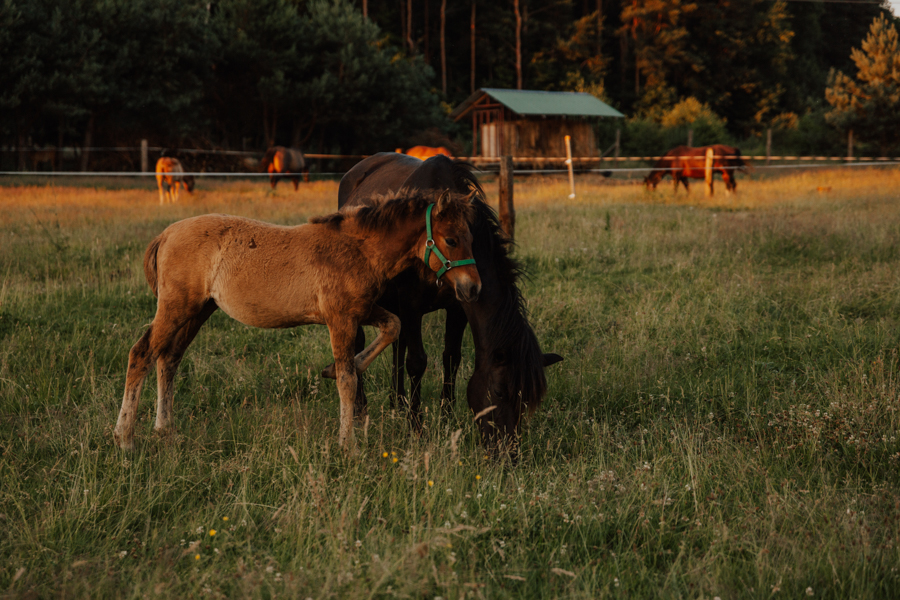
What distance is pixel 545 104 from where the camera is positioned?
32219mm

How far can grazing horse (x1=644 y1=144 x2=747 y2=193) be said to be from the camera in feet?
58.1

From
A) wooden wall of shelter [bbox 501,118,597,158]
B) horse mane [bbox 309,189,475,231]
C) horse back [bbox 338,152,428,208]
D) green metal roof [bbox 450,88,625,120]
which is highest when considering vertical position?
green metal roof [bbox 450,88,625,120]

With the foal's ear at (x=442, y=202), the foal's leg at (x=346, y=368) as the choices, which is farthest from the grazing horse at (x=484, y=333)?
the foal's leg at (x=346, y=368)

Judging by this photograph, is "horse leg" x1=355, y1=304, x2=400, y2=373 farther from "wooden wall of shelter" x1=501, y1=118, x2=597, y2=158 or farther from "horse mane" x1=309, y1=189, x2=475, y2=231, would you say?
"wooden wall of shelter" x1=501, y1=118, x2=597, y2=158

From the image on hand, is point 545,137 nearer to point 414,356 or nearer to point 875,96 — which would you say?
point 875,96

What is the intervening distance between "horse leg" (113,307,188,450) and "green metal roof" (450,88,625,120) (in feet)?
92.7

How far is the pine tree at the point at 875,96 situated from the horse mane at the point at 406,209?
30.8 meters

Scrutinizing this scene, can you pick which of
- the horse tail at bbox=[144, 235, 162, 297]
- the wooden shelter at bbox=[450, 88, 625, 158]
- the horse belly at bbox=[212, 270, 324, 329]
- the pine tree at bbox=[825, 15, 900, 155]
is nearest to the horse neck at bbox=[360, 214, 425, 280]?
the horse belly at bbox=[212, 270, 324, 329]

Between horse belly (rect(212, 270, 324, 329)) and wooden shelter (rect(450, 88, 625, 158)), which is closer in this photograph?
horse belly (rect(212, 270, 324, 329))

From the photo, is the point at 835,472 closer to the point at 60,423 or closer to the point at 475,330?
the point at 475,330

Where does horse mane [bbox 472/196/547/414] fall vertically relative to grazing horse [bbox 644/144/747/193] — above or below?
below

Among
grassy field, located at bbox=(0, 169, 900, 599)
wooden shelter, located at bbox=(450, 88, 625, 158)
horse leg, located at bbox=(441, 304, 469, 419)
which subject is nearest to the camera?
grassy field, located at bbox=(0, 169, 900, 599)

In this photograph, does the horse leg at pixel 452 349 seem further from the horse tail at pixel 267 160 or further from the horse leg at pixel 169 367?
the horse tail at pixel 267 160

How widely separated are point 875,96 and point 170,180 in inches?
1097
